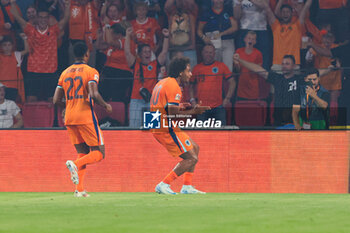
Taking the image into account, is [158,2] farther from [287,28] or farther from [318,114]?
[318,114]

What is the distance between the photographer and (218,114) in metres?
12.4

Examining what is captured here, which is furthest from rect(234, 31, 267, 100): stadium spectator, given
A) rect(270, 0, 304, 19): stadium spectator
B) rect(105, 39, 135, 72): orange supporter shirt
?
rect(105, 39, 135, 72): orange supporter shirt

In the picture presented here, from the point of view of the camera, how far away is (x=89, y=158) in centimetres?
930

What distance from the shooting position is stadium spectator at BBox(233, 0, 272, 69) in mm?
14273

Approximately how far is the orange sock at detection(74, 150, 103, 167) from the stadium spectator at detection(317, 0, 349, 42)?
6.80 metres

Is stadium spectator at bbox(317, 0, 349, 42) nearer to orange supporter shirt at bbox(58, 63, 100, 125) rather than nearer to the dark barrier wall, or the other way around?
the dark barrier wall

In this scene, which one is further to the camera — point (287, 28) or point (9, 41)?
point (9, 41)

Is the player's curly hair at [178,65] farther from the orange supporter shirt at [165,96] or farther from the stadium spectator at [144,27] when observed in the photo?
the stadium spectator at [144,27]

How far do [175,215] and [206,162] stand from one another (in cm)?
456

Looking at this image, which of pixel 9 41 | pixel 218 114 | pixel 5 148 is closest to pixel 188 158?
pixel 218 114

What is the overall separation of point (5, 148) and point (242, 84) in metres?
4.89

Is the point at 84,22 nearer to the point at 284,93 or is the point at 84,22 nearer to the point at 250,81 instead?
the point at 250,81

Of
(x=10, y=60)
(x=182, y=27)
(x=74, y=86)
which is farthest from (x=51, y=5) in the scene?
(x=74, y=86)

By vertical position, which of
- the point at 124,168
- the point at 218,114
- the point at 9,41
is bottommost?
the point at 124,168
